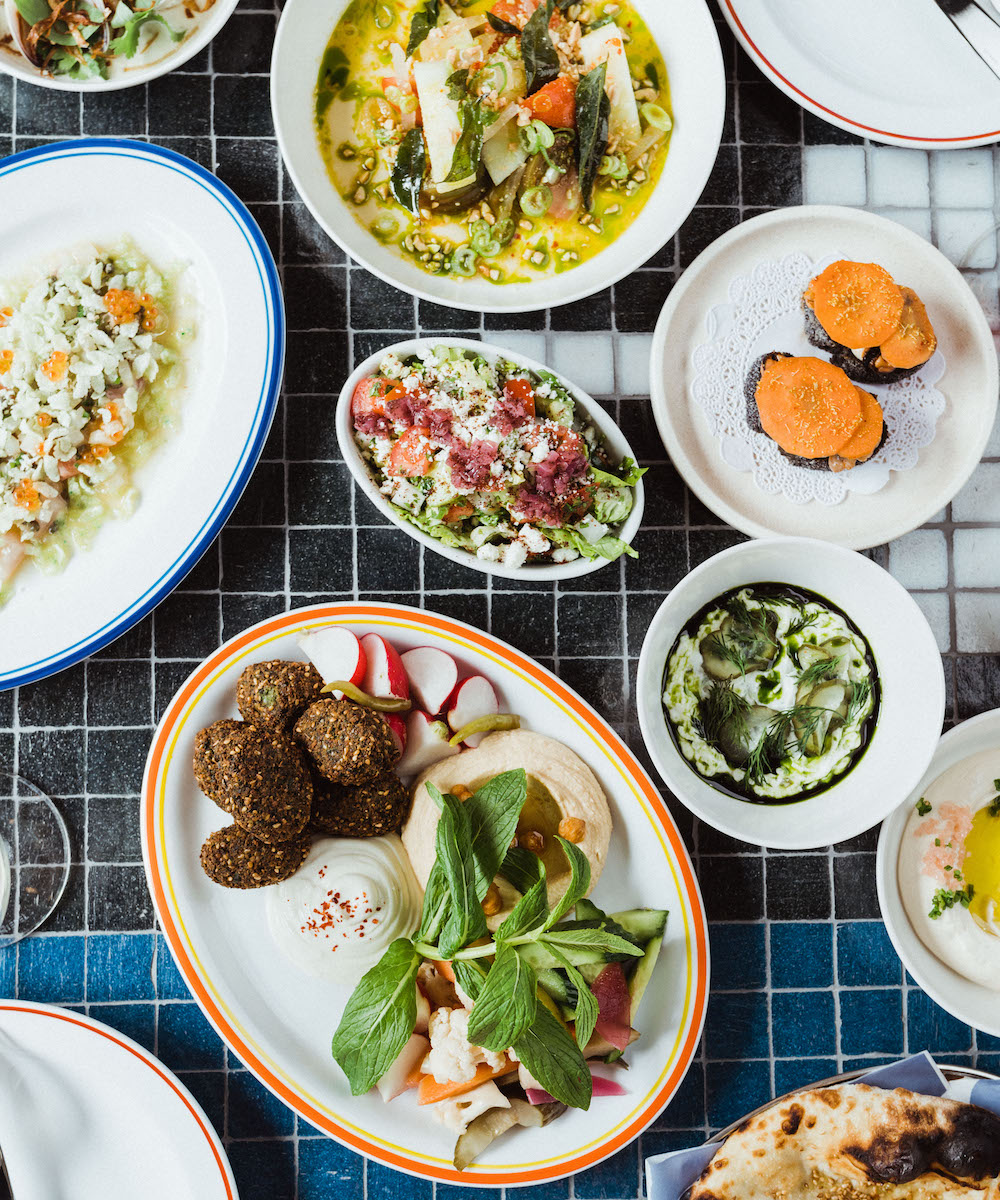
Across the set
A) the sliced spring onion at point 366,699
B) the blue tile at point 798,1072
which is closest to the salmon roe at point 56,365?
the sliced spring onion at point 366,699

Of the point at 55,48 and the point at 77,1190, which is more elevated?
the point at 55,48

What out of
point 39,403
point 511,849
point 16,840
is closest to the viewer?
point 511,849

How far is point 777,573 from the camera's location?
1567mm

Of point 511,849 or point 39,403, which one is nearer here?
point 511,849

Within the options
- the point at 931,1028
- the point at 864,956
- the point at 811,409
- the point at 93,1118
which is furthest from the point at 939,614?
the point at 93,1118

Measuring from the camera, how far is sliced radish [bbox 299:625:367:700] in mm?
1535

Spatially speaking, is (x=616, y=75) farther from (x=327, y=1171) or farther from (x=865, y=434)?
(x=327, y=1171)

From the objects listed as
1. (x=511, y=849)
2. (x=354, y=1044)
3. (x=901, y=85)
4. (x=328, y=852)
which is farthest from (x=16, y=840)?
(x=901, y=85)

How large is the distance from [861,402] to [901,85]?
0.63 m

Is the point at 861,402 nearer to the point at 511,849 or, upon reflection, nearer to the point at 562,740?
the point at 562,740

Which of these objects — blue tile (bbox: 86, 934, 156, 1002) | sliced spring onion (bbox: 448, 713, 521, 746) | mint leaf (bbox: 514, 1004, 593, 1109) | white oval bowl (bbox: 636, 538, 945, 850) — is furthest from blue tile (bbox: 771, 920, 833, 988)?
blue tile (bbox: 86, 934, 156, 1002)

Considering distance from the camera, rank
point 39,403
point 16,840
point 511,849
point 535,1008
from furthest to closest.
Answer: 1. point 16,840
2. point 39,403
3. point 511,849
4. point 535,1008

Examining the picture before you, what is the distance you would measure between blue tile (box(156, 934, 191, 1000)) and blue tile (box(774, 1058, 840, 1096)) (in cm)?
111

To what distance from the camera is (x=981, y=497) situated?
5.60 ft
